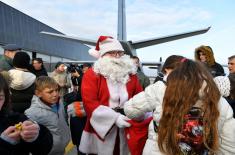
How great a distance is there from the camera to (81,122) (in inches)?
179

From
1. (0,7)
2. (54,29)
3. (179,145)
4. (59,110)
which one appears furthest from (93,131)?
(54,29)

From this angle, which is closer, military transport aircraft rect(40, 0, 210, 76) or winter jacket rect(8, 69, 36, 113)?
winter jacket rect(8, 69, 36, 113)

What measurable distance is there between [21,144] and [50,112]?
4.46ft

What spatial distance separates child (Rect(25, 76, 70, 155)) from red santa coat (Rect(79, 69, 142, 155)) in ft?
0.87

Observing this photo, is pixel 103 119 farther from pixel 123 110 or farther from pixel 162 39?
pixel 162 39

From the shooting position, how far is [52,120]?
11.0 ft

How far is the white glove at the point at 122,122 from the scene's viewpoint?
10.8ft

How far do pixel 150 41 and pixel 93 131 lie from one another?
54.5ft

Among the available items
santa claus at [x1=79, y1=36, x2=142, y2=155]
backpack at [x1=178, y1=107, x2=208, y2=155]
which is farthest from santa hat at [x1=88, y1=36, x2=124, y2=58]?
backpack at [x1=178, y1=107, x2=208, y2=155]

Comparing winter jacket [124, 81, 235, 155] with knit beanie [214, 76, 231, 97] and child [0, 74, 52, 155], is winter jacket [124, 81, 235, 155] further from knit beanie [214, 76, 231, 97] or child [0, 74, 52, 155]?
child [0, 74, 52, 155]

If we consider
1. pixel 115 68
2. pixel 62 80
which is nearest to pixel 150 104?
pixel 115 68

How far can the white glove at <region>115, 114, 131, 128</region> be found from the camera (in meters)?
3.28

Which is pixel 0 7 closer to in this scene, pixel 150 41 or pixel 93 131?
pixel 150 41

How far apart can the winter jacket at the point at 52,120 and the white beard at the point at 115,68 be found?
2.07ft
